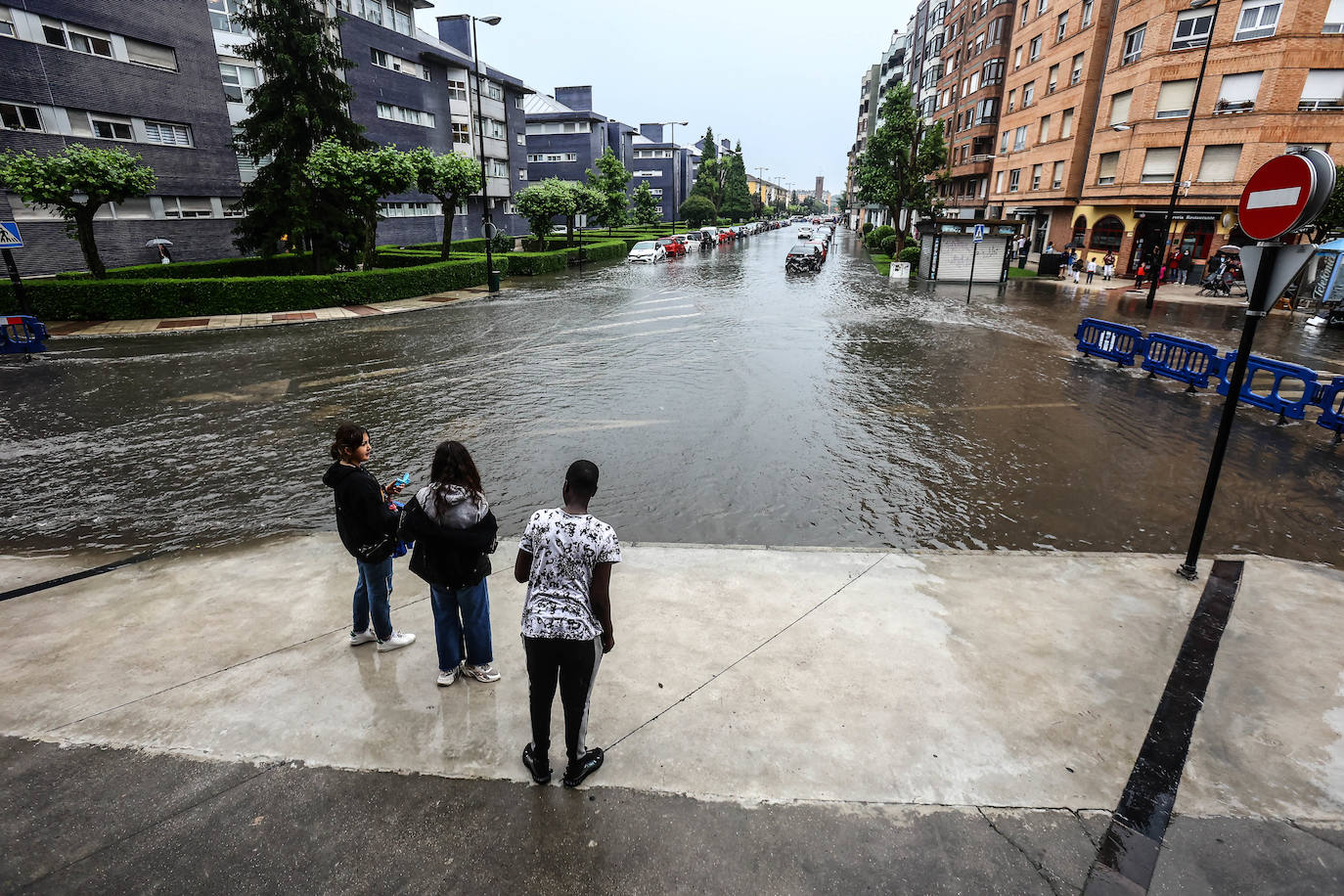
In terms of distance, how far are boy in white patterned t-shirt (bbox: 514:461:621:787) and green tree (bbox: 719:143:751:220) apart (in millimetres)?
107877

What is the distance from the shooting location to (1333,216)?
2067 centimetres

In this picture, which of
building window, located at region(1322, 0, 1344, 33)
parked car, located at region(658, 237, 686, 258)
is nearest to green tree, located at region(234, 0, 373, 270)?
parked car, located at region(658, 237, 686, 258)

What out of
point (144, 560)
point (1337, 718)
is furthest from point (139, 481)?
point (1337, 718)

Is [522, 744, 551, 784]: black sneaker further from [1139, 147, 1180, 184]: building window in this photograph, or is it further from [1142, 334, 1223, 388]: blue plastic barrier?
[1139, 147, 1180, 184]: building window

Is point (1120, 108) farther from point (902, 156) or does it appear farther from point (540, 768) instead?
point (540, 768)

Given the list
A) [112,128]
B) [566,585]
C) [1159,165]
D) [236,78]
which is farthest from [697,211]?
[566,585]

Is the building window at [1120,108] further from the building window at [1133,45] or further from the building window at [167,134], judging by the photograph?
the building window at [167,134]

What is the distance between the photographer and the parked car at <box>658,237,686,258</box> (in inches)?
1731

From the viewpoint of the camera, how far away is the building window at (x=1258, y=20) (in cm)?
2493

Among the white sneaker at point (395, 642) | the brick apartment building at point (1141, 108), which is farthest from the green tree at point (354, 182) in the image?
the brick apartment building at point (1141, 108)

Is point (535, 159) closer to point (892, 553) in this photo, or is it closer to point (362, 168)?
point (362, 168)

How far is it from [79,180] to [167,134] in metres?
10.7

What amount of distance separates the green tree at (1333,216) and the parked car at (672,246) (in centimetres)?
3137

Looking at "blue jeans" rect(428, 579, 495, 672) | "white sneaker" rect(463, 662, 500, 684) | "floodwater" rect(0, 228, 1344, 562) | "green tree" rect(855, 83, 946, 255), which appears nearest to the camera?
"blue jeans" rect(428, 579, 495, 672)
